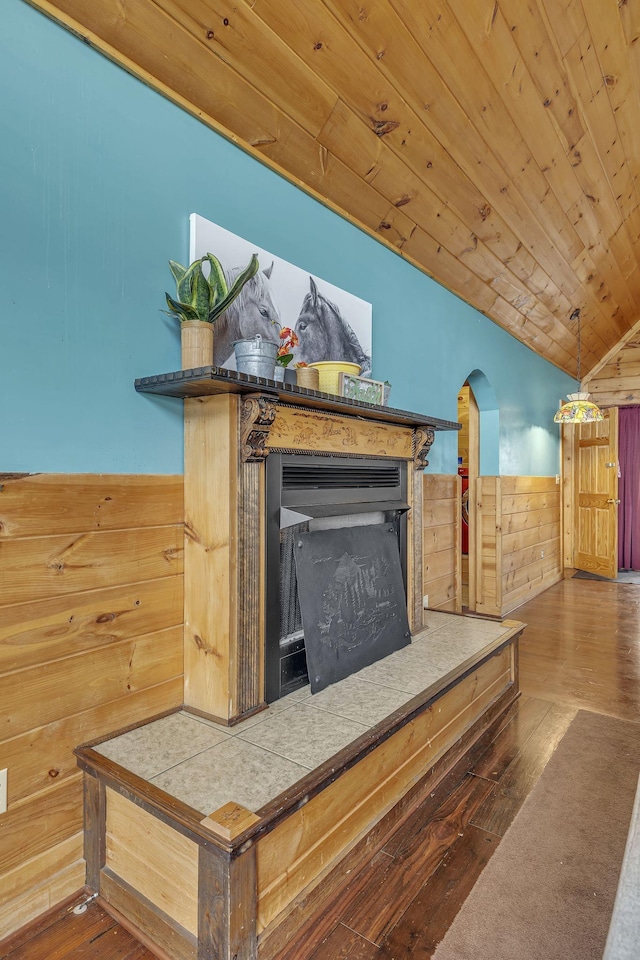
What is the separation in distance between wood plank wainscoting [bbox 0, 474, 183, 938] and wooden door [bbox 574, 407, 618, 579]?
18.9ft

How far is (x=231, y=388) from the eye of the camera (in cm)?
159

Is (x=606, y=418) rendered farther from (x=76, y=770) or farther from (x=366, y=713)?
(x=76, y=770)

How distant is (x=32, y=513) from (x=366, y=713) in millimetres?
1177

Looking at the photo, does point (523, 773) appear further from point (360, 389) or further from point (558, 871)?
point (360, 389)

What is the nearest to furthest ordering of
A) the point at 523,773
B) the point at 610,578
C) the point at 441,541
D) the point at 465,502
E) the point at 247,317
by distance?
the point at 247,317 → the point at 523,773 → the point at 441,541 → the point at 465,502 → the point at 610,578

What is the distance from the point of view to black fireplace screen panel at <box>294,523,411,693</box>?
1.98 m

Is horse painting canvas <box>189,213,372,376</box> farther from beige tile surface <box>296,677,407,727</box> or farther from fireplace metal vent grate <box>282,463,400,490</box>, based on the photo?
beige tile surface <box>296,677,407,727</box>

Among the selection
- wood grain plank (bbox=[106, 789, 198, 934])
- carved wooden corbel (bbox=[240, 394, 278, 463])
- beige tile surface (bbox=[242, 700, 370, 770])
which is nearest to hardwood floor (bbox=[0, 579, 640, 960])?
wood grain plank (bbox=[106, 789, 198, 934])

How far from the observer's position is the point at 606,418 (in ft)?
20.1

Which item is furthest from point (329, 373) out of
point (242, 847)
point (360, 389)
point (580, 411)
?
point (580, 411)

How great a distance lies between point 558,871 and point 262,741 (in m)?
0.95

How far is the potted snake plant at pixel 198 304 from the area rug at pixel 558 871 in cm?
169

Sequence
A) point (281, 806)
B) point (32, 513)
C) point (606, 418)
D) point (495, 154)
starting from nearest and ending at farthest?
point (281, 806)
point (32, 513)
point (495, 154)
point (606, 418)

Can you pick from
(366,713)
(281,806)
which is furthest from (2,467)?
(366,713)
